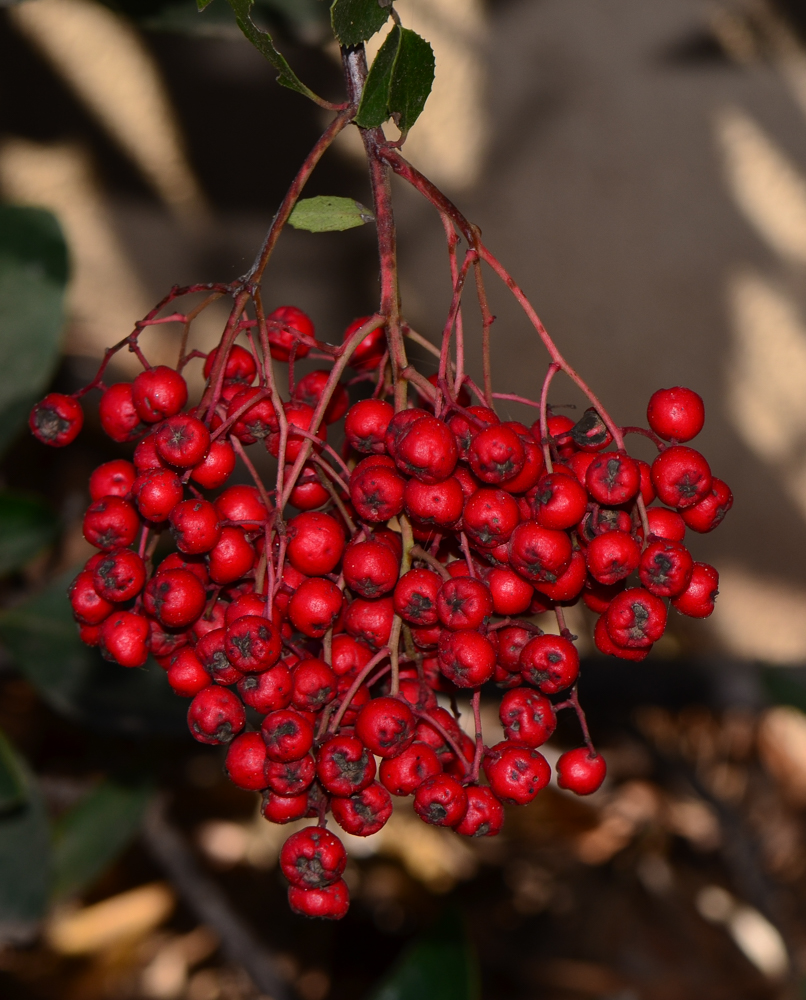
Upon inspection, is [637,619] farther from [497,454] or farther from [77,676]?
[77,676]

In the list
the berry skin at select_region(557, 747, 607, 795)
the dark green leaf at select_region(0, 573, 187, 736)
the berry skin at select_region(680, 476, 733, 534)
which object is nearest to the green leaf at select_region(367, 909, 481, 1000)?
the dark green leaf at select_region(0, 573, 187, 736)

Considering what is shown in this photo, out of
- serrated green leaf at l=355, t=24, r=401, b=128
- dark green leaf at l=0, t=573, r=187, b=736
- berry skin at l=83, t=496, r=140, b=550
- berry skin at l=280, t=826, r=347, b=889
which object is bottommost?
dark green leaf at l=0, t=573, r=187, b=736

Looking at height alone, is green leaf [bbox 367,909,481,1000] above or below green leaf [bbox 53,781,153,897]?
above

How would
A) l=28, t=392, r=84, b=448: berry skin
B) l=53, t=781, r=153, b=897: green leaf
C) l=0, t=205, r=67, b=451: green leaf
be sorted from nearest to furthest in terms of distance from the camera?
l=28, t=392, r=84, b=448: berry skin
l=0, t=205, r=67, b=451: green leaf
l=53, t=781, r=153, b=897: green leaf

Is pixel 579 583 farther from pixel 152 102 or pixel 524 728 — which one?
pixel 152 102

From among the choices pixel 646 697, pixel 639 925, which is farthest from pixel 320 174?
pixel 639 925

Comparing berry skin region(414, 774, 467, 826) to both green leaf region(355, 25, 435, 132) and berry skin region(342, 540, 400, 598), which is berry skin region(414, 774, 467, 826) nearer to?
berry skin region(342, 540, 400, 598)
